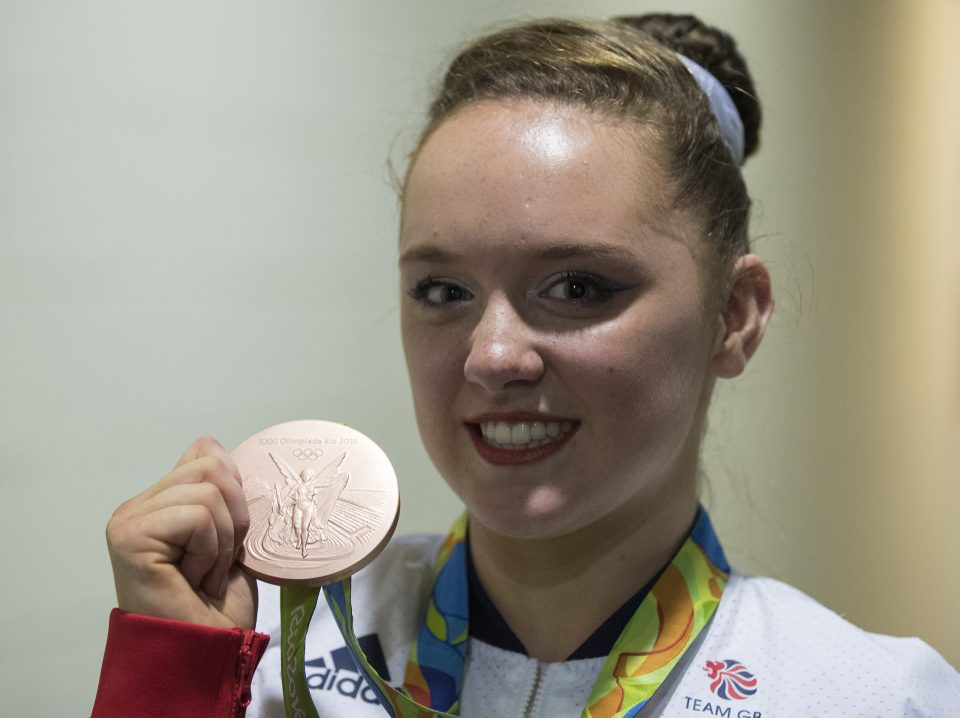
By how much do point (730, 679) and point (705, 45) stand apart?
815 millimetres

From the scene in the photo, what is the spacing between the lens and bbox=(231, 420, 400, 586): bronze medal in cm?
96

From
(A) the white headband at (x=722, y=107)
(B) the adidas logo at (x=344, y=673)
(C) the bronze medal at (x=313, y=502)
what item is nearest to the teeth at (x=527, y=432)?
(C) the bronze medal at (x=313, y=502)

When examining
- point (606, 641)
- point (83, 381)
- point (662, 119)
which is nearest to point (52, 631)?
point (83, 381)

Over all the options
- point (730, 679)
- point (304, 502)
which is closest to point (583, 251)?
point (304, 502)

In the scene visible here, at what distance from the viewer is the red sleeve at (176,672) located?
0.93 meters

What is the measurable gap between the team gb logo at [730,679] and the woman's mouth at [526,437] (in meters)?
0.30

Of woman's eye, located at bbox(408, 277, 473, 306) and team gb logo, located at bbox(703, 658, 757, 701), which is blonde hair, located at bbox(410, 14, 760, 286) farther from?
team gb logo, located at bbox(703, 658, 757, 701)

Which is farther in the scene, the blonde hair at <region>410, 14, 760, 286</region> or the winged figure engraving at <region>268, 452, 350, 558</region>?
the blonde hair at <region>410, 14, 760, 286</region>

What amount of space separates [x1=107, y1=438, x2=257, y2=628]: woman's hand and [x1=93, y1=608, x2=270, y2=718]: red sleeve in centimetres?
2

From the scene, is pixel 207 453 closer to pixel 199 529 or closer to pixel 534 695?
pixel 199 529

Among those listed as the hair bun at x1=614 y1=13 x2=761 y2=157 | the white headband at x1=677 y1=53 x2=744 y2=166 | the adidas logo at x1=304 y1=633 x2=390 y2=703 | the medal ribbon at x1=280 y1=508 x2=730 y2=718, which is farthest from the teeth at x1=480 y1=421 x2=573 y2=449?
the hair bun at x1=614 y1=13 x2=761 y2=157

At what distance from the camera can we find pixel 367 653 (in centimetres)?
119

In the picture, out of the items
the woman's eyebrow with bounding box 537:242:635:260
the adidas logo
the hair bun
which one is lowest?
the adidas logo

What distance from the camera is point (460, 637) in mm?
1158
